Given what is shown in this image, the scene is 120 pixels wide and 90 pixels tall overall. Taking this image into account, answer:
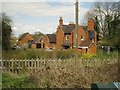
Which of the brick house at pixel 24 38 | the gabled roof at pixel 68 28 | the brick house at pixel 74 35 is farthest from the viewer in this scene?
the gabled roof at pixel 68 28

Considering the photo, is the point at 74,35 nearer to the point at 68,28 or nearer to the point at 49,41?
the point at 68,28

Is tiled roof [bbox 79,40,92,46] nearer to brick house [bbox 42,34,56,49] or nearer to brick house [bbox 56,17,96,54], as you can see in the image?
brick house [bbox 56,17,96,54]

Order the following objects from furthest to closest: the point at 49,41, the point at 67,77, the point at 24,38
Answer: the point at 49,41 → the point at 24,38 → the point at 67,77

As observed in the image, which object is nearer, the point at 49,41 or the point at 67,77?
the point at 67,77

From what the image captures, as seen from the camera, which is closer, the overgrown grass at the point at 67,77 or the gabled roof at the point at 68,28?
the overgrown grass at the point at 67,77

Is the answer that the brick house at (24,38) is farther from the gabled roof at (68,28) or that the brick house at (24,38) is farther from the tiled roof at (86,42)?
the tiled roof at (86,42)

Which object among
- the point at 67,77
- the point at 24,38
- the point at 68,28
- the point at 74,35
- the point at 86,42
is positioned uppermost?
the point at 68,28

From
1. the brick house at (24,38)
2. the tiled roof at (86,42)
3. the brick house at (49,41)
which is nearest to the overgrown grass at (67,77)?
the brick house at (24,38)

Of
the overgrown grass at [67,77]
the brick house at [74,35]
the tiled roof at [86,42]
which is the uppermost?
the brick house at [74,35]

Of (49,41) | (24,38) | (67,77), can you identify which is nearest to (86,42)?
(49,41)

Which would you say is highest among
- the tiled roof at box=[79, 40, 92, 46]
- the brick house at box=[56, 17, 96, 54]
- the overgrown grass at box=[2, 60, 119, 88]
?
the brick house at box=[56, 17, 96, 54]

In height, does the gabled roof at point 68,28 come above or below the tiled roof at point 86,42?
above

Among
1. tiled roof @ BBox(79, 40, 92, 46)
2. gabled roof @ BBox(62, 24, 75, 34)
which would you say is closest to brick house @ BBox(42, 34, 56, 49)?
gabled roof @ BBox(62, 24, 75, 34)

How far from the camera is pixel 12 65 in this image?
8461mm
